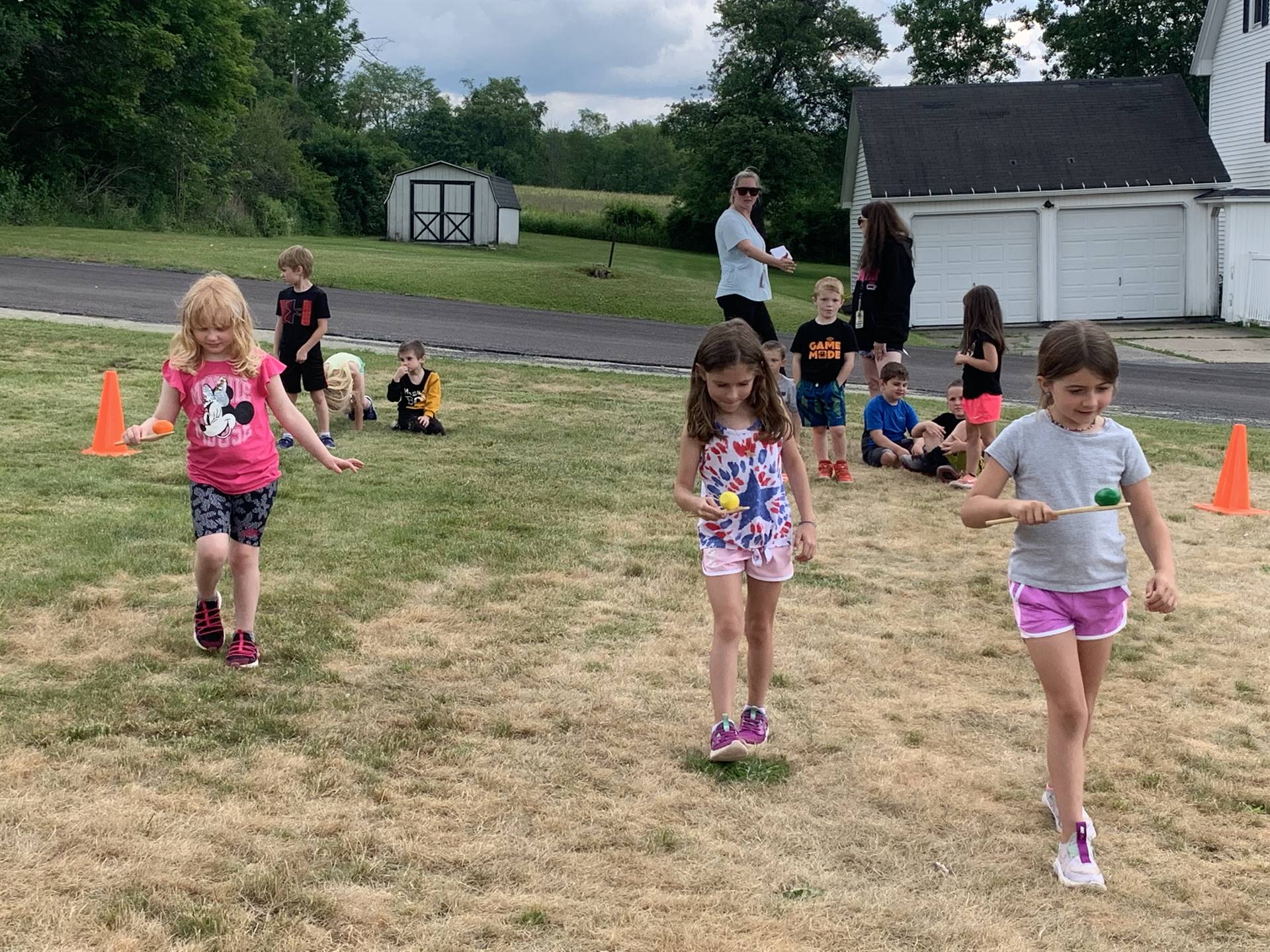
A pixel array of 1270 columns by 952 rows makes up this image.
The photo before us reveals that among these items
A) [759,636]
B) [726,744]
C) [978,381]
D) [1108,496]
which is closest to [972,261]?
[978,381]

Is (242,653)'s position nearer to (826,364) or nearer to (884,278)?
(826,364)

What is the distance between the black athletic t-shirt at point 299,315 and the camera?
394 inches

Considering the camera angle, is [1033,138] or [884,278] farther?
[1033,138]

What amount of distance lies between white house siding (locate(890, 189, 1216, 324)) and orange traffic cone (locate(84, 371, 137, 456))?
70.4 feet

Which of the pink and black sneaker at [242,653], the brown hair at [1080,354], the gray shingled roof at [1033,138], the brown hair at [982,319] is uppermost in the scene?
the gray shingled roof at [1033,138]

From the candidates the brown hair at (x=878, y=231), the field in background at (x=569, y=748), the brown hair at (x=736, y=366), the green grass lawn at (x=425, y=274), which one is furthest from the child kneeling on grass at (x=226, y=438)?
the green grass lawn at (x=425, y=274)

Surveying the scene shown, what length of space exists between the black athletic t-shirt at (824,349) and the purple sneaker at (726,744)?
532 centimetres

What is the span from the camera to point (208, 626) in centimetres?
552

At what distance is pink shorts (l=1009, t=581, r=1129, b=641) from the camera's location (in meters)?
3.89

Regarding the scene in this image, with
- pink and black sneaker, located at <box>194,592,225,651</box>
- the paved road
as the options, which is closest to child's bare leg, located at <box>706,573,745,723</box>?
pink and black sneaker, located at <box>194,592,225,651</box>

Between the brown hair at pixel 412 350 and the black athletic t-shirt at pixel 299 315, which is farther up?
the black athletic t-shirt at pixel 299 315

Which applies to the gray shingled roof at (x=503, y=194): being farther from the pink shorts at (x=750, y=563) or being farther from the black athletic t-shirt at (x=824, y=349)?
the pink shorts at (x=750, y=563)

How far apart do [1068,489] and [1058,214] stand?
87.6 ft

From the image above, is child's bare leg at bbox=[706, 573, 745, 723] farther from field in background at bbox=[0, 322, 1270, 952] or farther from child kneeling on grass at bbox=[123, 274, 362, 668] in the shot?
child kneeling on grass at bbox=[123, 274, 362, 668]
